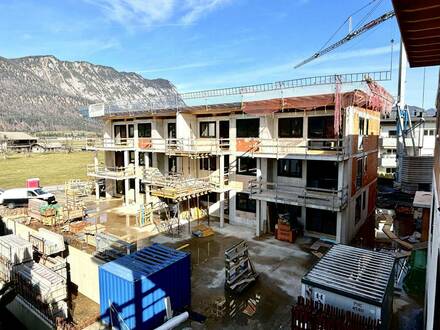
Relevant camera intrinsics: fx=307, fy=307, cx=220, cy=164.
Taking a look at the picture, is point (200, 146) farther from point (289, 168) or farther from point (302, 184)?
point (302, 184)

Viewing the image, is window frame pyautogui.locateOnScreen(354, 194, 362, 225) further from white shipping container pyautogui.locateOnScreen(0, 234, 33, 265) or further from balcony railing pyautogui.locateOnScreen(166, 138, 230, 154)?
white shipping container pyautogui.locateOnScreen(0, 234, 33, 265)

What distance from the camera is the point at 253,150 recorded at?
2138 cm

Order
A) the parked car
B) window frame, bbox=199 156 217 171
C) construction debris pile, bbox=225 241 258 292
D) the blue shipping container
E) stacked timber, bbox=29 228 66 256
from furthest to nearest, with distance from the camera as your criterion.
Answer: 1. the parked car
2. window frame, bbox=199 156 217 171
3. stacked timber, bbox=29 228 66 256
4. construction debris pile, bbox=225 241 258 292
5. the blue shipping container

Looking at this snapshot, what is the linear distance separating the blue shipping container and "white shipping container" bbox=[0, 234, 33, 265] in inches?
228

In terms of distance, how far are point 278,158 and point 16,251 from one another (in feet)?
49.2

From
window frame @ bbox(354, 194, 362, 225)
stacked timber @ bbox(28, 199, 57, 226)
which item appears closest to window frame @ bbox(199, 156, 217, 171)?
window frame @ bbox(354, 194, 362, 225)

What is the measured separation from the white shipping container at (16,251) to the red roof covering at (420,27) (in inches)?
680

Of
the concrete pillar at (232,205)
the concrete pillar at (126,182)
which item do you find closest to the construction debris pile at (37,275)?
the concrete pillar at (232,205)

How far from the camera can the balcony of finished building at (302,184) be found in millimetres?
17922

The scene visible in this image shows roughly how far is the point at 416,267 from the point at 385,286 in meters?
5.35

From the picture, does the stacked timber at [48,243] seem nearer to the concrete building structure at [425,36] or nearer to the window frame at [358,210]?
the concrete building structure at [425,36]

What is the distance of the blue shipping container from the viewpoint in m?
11.0

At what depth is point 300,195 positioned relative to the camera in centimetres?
1866

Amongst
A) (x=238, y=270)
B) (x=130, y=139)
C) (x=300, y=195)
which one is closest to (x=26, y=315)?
(x=238, y=270)
